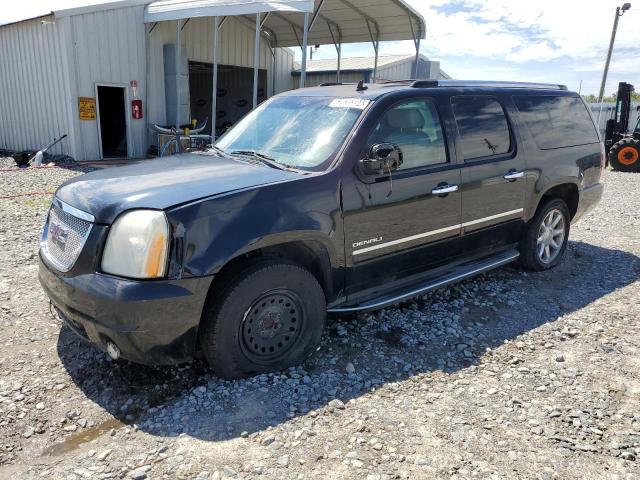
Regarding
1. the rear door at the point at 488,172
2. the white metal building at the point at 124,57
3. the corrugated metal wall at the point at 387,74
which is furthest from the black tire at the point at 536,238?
the corrugated metal wall at the point at 387,74

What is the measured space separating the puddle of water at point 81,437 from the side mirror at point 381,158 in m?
2.23

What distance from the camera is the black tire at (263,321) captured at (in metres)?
3.02

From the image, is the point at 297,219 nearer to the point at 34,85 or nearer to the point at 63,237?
the point at 63,237

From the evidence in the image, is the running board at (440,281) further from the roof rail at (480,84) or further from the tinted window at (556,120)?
the roof rail at (480,84)

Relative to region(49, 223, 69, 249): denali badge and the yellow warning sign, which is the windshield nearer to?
region(49, 223, 69, 249): denali badge

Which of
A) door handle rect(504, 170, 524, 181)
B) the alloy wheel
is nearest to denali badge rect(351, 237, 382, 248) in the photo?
door handle rect(504, 170, 524, 181)

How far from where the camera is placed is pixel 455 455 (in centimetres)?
262

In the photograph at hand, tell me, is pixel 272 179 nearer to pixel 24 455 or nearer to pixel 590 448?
pixel 24 455

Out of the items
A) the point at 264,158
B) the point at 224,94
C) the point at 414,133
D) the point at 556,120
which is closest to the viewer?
the point at 264,158

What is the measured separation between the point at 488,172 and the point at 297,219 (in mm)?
2077

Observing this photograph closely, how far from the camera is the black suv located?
283 centimetres

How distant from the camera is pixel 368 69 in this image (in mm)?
21125

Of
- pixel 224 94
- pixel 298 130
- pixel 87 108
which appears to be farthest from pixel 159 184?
pixel 224 94

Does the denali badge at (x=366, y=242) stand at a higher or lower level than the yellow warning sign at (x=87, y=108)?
lower
